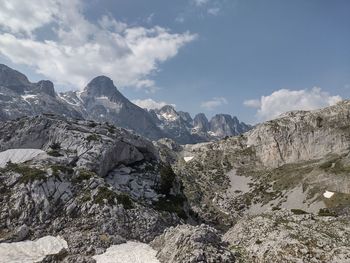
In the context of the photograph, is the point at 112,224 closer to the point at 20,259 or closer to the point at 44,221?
the point at 44,221

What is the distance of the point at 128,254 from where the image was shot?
44.9m

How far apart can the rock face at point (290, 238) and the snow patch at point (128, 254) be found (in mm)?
9959

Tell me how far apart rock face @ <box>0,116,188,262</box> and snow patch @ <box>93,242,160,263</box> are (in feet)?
4.75

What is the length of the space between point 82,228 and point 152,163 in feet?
111

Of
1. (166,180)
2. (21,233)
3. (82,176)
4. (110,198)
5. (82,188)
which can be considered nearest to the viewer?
(21,233)

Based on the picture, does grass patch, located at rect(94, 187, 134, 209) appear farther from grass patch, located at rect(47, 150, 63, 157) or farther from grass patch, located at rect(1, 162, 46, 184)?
grass patch, located at rect(47, 150, 63, 157)

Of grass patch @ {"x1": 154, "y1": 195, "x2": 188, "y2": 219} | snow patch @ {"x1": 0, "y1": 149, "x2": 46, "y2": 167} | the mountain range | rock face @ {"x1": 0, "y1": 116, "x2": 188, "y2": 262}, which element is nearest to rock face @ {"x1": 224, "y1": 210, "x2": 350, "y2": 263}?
the mountain range

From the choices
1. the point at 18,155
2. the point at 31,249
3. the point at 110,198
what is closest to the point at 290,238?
the point at 110,198

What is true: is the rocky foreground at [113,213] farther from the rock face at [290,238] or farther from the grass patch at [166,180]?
the grass patch at [166,180]

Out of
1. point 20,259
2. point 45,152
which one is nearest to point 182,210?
point 45,152

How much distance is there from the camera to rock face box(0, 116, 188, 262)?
169 feet

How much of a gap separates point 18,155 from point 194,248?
4727 centimetres

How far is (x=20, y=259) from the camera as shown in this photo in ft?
139

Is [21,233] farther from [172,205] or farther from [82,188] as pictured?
[172,205]
